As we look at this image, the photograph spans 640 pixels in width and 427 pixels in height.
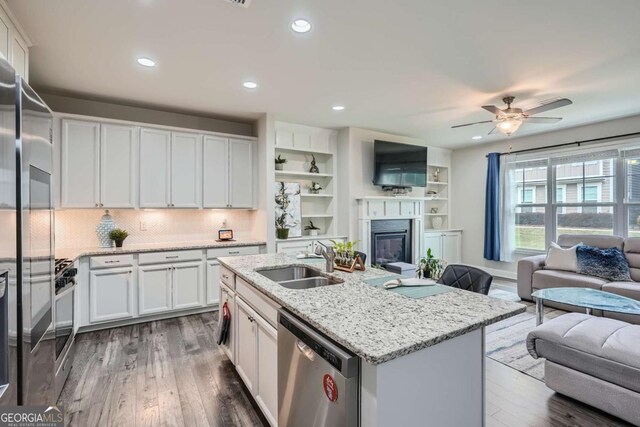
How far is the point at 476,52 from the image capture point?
2756mm

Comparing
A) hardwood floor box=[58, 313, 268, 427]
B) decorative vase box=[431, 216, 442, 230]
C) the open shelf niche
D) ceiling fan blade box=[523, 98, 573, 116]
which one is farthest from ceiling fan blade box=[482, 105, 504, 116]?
hardwood floor box=[58, 313, 268, 427]

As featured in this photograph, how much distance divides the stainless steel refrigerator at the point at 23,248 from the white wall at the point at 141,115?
115 inches

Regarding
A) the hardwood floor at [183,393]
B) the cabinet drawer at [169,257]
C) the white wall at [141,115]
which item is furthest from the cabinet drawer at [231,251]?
the white wall at [141,115]

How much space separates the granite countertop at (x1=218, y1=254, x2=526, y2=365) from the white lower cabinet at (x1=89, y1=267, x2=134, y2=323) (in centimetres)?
239

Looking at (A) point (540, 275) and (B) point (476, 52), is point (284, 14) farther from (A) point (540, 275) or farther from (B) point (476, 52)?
(A) point (540, 275)

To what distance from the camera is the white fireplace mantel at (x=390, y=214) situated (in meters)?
5.36

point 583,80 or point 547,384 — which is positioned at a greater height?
point 583,80

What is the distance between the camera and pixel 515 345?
3207mm

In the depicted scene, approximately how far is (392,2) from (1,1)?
2.50m

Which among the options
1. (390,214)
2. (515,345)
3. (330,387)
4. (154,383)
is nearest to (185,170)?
(154,383)

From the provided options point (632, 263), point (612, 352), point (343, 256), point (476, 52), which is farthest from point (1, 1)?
point (632, 263)

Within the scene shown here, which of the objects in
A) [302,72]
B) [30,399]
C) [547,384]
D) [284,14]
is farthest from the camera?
[302,72]

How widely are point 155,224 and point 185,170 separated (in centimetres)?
89

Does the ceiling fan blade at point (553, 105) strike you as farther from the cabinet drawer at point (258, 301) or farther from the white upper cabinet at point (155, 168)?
the white upper cabinet at point (155, 168)
